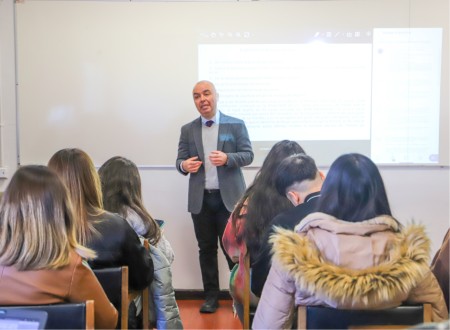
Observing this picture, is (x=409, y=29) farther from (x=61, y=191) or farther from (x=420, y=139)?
(x=61, y=191)

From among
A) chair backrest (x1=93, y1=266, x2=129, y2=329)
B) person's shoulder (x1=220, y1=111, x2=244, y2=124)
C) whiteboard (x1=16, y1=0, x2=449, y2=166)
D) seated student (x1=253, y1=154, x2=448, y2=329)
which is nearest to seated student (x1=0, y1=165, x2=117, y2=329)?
chair backrest (x1=93, y1=266, x2=129, y2=329)

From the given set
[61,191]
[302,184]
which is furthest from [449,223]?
[61,191]

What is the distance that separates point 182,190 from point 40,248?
2445 mm

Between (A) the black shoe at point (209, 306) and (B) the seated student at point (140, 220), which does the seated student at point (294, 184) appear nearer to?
(B) the seated student at point (140, 220)

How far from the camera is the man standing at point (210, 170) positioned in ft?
11.1

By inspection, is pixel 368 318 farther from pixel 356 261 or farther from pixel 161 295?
pixel 161 295

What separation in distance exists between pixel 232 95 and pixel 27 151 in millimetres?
1708

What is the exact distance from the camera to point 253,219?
2010 mm

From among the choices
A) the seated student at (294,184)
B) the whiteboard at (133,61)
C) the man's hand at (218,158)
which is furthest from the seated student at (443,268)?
the whiteboard at (133,61)

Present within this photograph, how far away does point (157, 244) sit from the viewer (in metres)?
2.31

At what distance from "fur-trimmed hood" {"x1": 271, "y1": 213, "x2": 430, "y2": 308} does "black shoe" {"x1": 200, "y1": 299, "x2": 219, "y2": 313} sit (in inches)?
88.5

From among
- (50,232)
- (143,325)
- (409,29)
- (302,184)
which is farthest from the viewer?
(409,29)

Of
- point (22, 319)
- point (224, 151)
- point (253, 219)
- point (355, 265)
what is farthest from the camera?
point (224, 151)

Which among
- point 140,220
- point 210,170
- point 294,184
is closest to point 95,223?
point 140,220
